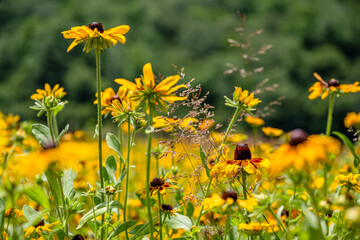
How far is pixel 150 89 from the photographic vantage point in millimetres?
1056

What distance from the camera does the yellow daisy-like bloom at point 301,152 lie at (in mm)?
884

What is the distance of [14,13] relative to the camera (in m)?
40.9

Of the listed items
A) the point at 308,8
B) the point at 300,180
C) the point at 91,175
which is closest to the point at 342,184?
the point at 300,180

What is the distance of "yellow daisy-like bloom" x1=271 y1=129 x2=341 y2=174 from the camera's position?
34.8 inches

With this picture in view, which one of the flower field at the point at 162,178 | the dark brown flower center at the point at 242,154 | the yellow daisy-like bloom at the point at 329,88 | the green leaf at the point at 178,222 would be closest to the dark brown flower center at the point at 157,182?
the flower field at the point at 162,178

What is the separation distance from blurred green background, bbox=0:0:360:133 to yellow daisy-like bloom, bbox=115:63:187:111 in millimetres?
20079

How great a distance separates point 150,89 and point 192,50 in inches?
1524

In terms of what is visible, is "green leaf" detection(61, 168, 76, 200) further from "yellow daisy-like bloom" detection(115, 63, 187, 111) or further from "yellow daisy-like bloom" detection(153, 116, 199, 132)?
"yellow daisy-like bloom" detection(115, 63, 187, 111)

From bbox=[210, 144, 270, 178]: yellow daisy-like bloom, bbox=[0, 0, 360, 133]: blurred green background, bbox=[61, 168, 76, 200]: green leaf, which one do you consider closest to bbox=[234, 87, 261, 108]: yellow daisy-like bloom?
bbox=[210, 144, 270, 178]: yellow daisy-like bloom

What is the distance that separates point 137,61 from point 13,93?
11.3 meters

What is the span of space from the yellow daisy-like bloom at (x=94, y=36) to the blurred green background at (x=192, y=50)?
20.0 metres

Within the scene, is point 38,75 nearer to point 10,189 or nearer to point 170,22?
point 170,22

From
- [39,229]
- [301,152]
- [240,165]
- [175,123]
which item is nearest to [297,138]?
[301,152]

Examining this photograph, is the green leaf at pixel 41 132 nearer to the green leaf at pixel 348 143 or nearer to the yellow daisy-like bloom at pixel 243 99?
the yellow daisy-like bloom at pixel 243 99
